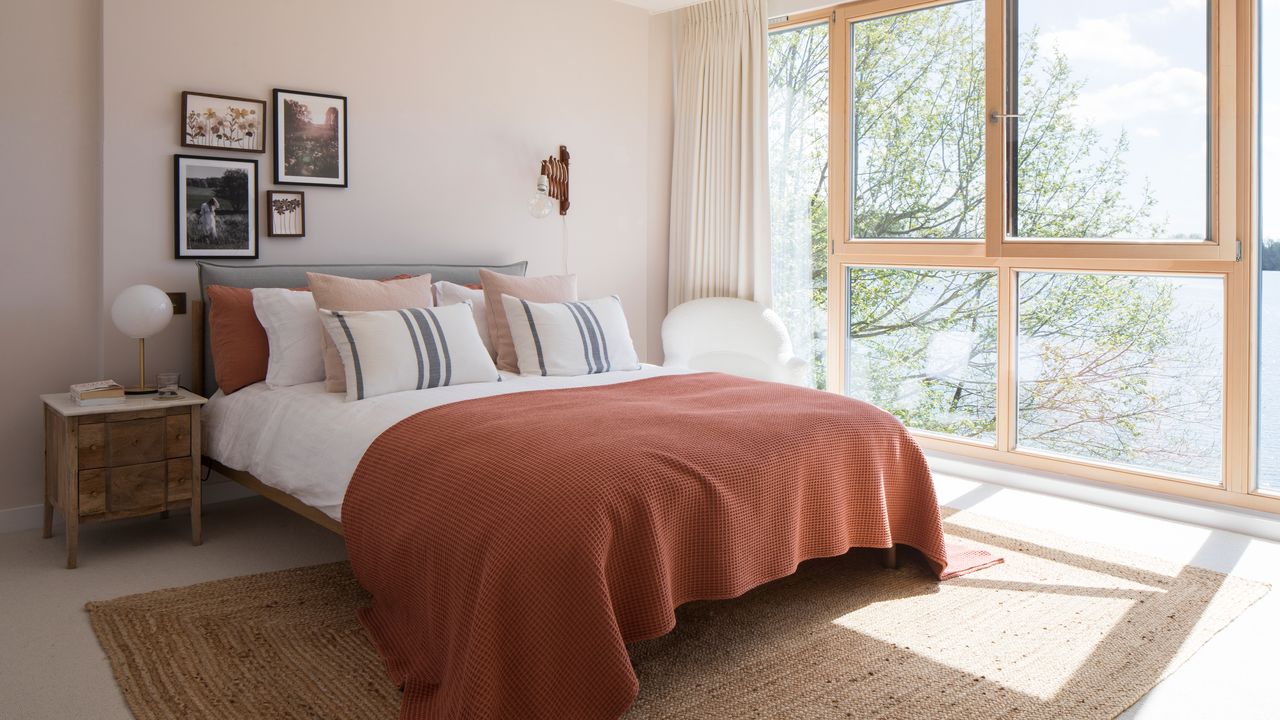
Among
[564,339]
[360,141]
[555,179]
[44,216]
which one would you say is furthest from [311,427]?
[555,179]

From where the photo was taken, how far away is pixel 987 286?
4.60 m

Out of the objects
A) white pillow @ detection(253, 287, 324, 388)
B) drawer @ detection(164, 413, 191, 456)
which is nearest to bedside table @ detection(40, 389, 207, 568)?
drawer @ detection(164, 413, 191, 456)


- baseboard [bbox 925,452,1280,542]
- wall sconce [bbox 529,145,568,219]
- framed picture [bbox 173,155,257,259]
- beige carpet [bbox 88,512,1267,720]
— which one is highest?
wall sconce [bbox 529,145,568,219]

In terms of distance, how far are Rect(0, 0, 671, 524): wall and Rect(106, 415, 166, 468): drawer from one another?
0.58 meters

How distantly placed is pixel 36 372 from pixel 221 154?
45.2 inches

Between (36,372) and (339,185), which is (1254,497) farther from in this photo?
(36,372)

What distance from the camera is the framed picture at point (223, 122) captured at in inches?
153

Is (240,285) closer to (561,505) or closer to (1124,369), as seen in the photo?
(561,505)

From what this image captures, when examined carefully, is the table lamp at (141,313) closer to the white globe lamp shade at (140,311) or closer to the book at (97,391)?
the white globe lamp shade at (140,311)

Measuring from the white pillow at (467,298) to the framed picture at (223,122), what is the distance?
973mm

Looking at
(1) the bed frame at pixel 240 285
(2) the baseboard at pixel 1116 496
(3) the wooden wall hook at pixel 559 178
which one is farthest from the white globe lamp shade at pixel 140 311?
(2) the baseboard at pixel 1116 496

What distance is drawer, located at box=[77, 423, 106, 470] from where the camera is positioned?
10.7ft

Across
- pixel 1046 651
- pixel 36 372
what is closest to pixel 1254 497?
pixel 1046 651

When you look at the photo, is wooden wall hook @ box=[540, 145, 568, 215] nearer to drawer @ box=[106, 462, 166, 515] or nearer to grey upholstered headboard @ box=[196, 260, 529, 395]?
grey upholstered headboard @ box=[196, 260, 529, 395]
